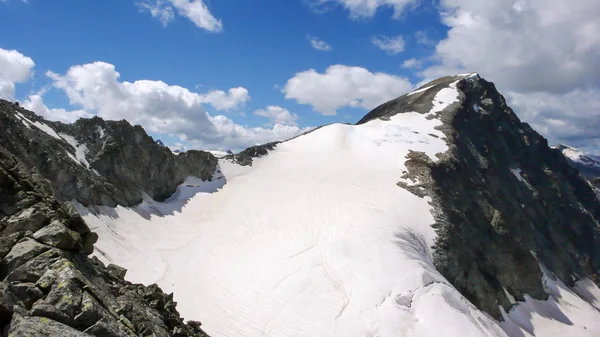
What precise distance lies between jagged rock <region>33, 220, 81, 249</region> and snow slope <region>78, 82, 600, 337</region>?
10107 millimetres

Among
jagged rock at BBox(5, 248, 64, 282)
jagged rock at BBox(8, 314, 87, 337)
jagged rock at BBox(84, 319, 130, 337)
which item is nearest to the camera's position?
jagged rock at BBox(8, 314, 87, 337)

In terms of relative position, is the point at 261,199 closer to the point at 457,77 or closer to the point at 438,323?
the point at 438,323

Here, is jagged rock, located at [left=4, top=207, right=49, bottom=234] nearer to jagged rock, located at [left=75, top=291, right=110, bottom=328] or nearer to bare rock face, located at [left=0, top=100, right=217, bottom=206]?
jagged rock, located at [left=75, top=291, right=110, bottom=328]

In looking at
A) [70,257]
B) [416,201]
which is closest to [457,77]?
[416,201]

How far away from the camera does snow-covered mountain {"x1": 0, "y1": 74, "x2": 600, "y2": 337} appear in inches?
814

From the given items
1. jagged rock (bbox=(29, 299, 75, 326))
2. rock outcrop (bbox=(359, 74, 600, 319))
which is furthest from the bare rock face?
rock outcrop (bbox=(359, 74, 600, 319))

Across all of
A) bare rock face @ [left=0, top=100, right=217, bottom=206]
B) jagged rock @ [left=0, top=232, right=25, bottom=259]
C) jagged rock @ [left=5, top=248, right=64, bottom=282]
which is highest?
bare rock face @ [left=0, top=100, right=217, bottom=206]

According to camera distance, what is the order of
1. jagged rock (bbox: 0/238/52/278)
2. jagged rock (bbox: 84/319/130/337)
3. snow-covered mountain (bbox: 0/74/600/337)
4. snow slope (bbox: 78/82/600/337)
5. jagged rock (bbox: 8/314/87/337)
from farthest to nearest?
snow-covered mountain (bbox: 0/74/600/337) → snow slope (bbox: 78/82/600/337) → jagged rock (bbox: 0/238/52/278) → jagged rock (bbox: 84/319/130/337) → jagged rock (bbox: 8/314/87/337)

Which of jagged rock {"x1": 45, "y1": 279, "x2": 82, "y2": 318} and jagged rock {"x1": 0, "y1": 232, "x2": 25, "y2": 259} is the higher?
jagged rock {"x1": 0, "y1": 232, "x2": 25, "y2": 259}

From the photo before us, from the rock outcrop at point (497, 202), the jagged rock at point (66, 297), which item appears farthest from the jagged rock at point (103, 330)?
the rock outcrop at point (497, 202)

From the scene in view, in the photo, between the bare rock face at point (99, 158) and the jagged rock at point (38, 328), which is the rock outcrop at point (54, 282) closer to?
the jagged rock at point (38, 328)

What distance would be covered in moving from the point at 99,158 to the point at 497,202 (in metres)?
43.7

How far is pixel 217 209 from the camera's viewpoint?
33344mm

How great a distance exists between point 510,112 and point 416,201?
49.3 m
